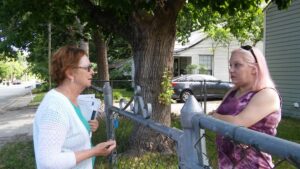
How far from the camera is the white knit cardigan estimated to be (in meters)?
2.33

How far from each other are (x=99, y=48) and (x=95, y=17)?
9.11 m

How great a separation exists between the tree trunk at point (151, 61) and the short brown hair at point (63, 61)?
4.61m

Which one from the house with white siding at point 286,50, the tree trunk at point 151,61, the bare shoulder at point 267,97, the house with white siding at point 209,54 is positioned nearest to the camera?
the bare shoulder at point 267,97

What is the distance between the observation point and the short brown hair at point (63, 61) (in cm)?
257

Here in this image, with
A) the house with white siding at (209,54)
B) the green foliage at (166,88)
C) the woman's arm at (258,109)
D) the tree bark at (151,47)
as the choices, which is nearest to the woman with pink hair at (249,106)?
the woman's arm at (258,109)

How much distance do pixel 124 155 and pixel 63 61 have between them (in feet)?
11.7

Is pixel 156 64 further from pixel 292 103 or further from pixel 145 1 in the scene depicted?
Result: pixel 292 103

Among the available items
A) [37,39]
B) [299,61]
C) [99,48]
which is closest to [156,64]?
[299,61]

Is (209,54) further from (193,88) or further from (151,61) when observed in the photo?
(151,61)

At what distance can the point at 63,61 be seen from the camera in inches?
101

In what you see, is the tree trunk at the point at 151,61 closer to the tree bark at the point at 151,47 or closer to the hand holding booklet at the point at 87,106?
the tree bark at the point at 151,47

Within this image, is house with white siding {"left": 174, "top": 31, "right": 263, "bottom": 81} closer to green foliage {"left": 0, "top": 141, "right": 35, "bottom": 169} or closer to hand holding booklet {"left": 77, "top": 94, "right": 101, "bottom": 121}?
green foliage {"left": 0, "top": 141, "right": 35, "bottom": 169}

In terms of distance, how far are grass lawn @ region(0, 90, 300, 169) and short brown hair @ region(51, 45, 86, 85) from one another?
7.82 ft

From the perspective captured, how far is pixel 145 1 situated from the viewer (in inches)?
285
